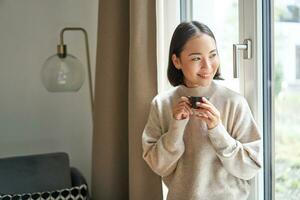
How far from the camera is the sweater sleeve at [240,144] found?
4.08ft

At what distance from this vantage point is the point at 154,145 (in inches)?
56.6

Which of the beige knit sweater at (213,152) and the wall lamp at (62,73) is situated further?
the wall lamp at (62,73)

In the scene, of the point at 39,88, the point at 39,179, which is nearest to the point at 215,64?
the point at 39,179

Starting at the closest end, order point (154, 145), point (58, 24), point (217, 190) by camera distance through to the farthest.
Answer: point (217, 190) < point (154, 145) < point (58, 24)

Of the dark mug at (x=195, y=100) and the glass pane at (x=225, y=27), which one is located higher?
the glass pane at (x=225, y=27)

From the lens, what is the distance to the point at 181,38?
136 centimetres

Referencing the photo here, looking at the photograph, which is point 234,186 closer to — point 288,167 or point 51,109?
point 288,167

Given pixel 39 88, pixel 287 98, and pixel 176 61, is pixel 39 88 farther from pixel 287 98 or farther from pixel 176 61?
pixel 287 98

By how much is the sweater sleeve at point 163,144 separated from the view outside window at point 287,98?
37cm

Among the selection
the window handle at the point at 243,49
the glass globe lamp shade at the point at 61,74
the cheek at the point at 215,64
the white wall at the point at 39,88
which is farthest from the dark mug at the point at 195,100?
the white wall at the point at 39,88

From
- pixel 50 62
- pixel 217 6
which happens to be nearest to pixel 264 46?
pixel 217 6

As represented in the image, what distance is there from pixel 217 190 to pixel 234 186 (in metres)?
0.06

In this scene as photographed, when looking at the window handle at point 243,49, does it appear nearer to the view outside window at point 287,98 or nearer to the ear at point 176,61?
the view outside window at point 287,98

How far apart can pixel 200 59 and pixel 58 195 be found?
1008 millimetres
